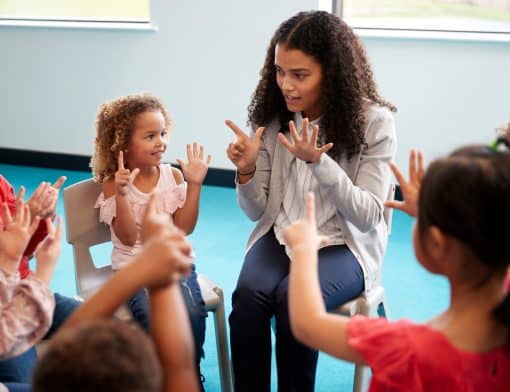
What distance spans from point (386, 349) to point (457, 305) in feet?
0.44

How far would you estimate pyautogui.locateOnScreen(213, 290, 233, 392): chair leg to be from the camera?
1.95 metres

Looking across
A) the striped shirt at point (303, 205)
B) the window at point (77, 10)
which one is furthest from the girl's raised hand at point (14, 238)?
the window at point (77, 10)

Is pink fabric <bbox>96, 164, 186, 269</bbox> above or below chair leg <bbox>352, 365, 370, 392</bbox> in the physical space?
above

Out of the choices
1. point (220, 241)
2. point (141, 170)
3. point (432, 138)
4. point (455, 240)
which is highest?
point (455, 240)

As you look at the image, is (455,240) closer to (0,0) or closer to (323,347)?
(323,347)

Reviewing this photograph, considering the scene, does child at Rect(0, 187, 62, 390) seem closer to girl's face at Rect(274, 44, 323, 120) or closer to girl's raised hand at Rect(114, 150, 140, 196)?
girl's raised hand at Rect(114, 150, 140, 196)

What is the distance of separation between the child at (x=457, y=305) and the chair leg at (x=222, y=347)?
0.81 meters

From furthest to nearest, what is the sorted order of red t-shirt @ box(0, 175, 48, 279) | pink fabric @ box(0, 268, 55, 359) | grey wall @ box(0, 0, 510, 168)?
grey wall @ box(0, 0, 510, 168), red t-shirt @ box(0, 175, 48, 279), pink fabric @ box(0, 268, 55, 359)

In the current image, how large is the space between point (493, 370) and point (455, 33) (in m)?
2.72

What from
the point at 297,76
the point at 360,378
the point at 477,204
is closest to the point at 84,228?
the point at 297,76

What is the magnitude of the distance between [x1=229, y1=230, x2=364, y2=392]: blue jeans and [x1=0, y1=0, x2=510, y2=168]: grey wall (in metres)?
1.90

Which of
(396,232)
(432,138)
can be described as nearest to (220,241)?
(396,232)

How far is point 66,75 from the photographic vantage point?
4.38 metres

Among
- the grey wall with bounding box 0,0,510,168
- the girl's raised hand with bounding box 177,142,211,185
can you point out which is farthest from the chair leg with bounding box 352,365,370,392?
the grey wall with bounding box 0,0,510,168
